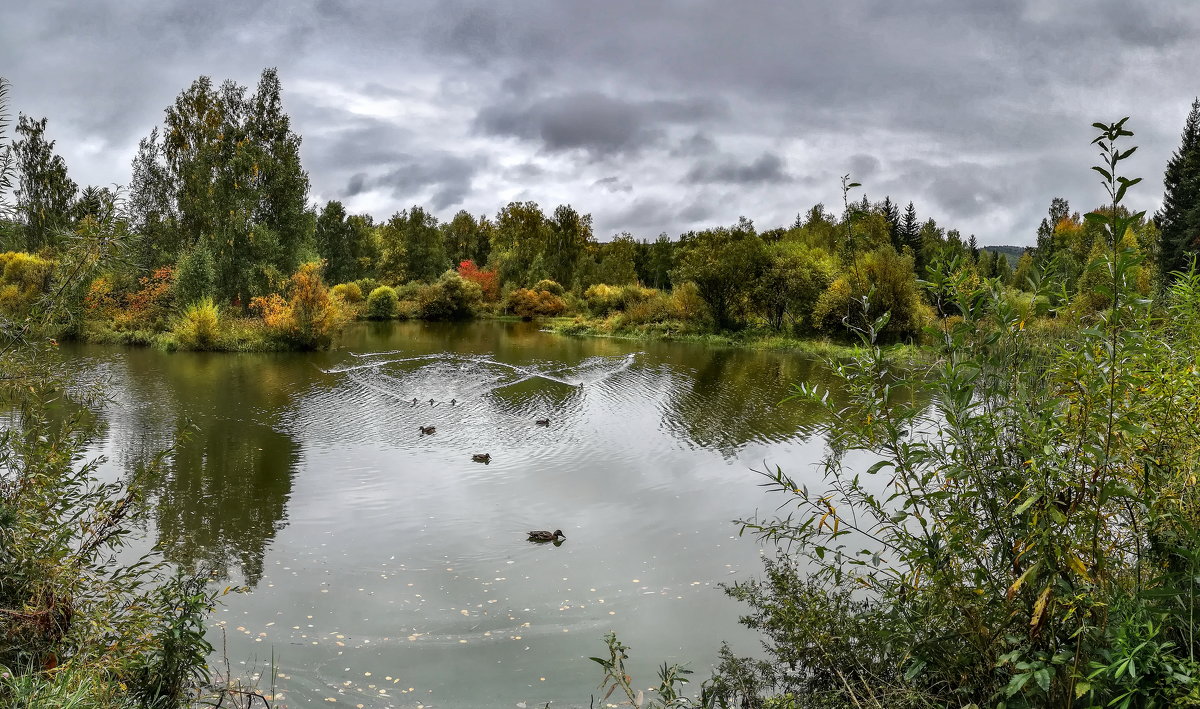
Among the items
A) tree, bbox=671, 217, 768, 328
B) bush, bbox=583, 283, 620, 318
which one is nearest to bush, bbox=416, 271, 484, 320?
bush, bbox=583, 283, 620, 318

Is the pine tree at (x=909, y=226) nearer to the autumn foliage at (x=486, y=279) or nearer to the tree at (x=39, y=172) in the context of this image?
the autumn foliage at (x=486, y=279)

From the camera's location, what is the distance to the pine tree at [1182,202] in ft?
105

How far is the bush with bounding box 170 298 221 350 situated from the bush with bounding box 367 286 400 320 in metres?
19.9

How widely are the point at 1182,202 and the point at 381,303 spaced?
155 feet

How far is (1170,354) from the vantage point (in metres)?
2.99

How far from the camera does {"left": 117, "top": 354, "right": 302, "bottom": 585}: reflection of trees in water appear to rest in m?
7.62

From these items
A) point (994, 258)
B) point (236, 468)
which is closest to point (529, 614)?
point (236, 468)

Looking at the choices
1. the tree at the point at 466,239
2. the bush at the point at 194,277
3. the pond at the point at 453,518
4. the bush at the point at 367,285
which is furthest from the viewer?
the tree at the point at 466,239

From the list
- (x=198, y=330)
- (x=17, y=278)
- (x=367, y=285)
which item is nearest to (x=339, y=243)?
(x=367, y=285)

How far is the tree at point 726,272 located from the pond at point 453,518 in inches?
528

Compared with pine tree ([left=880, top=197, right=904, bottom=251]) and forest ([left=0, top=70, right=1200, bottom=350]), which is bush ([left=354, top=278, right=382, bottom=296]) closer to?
forest ([left=0, top=70, right=1200, bottom=350])

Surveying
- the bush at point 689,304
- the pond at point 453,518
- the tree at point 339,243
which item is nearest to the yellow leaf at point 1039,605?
the pond at point 453,518

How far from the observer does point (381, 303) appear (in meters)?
45.5

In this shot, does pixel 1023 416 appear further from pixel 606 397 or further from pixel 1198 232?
pixel 1198 232
